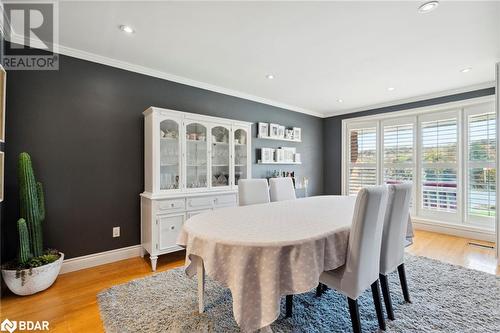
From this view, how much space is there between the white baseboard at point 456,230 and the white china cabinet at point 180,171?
357 centimetres

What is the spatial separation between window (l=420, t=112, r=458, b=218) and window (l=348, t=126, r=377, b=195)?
881 millimetres

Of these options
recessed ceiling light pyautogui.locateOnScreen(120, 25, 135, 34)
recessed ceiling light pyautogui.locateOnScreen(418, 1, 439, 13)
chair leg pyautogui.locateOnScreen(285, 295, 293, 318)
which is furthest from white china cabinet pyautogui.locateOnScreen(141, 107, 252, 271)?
recessed ceiling light pyautogui.locateOnScreen(418, 1, 439, 13)

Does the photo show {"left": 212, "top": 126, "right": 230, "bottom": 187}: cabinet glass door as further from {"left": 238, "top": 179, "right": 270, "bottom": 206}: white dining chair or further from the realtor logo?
the realtor logo

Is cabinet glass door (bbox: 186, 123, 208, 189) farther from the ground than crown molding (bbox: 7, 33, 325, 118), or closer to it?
closer to it

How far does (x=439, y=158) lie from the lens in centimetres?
412

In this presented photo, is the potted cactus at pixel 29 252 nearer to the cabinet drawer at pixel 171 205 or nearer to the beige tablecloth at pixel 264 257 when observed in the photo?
the cabinet drawer at pixel 171 205

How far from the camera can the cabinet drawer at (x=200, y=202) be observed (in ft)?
9.75

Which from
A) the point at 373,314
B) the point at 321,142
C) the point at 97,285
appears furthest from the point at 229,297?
the point at 321,142

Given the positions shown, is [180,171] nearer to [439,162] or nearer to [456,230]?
[439,162]

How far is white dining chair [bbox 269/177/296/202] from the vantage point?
9.50 feet

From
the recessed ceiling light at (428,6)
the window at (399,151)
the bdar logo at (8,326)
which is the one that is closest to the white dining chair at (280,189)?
the recessed ceiling light at (428,6)

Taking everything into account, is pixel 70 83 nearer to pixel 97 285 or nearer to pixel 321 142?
pixel 97 285

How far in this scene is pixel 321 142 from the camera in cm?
A: 575

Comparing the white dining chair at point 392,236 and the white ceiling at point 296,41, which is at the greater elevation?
the white ceiling at point 296,41
